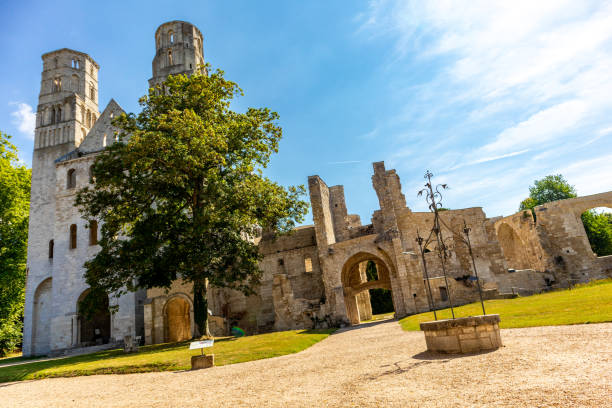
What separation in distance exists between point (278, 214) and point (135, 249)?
737cm

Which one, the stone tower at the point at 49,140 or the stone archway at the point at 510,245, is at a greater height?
the stone tower at the point at 49,140

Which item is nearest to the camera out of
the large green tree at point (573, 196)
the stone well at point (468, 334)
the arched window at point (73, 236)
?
the stone well at point (468, 334)

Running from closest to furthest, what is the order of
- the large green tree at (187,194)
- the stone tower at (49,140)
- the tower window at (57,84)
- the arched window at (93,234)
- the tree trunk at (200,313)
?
the large green tree at (187,194)
the tree trunk at (200,313)
the arched window at (93,234)
the stone tower at (49,140)
the tower window at (57,84)

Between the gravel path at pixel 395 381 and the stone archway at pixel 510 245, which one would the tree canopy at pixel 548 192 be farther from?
the gravel path at pixel 395 381

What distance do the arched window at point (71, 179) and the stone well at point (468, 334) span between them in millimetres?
30264

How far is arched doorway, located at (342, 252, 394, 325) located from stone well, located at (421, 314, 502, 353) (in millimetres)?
18078

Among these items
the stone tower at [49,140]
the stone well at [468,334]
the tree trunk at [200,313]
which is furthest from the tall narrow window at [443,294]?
the stone tower at [49,140]

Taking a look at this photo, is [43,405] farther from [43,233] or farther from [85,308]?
[43,233]

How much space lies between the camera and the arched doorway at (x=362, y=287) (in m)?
27.3

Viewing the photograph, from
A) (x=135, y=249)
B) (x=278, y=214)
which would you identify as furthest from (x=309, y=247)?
(x=135, y=249)

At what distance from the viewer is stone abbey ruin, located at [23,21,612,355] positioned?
24359mm

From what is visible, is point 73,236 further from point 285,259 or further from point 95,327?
point 285,259

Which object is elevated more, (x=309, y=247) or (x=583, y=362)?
(x=309, y=247)

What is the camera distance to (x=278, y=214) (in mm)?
20234
